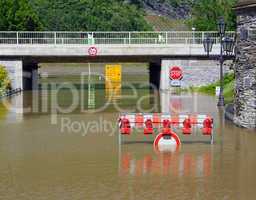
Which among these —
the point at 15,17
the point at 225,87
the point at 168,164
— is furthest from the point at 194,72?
the point at 168,164

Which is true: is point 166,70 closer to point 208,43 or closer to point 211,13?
point 208,43

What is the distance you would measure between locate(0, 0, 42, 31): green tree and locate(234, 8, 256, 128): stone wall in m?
42.2

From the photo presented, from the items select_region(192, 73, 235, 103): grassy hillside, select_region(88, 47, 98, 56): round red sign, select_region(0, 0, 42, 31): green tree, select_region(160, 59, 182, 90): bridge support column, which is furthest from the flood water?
select_region(0, 0, 42, 31): green tree

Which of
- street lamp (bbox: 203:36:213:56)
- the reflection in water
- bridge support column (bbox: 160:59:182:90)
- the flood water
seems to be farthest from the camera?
bridge support column (bbox: 160:59:182:90)

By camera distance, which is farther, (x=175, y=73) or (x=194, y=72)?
(x=194, y=72)

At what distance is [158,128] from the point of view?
22891 millimetres

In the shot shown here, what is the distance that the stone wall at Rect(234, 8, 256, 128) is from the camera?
73.1ft

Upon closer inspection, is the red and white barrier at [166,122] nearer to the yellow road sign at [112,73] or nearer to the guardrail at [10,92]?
the guardrail at [10,92]

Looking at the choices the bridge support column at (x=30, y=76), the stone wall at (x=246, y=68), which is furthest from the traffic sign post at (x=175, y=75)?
the stone wall at (x=246, y=68)

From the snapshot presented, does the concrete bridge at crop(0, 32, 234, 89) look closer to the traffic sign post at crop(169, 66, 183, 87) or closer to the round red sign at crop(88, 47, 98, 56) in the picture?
the round red sign at crop(88, 47, 98, 56)

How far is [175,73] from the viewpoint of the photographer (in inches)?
1788

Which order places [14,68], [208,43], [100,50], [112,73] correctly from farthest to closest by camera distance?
1. [112,73]
2. [14,68]
3. [100,50]
4. [208,43]

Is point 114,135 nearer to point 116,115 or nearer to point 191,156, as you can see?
point 191,156

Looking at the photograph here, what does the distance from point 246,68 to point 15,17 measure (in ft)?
143
